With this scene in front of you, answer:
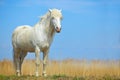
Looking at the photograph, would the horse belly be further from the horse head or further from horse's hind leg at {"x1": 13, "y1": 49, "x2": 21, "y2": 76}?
the horse head

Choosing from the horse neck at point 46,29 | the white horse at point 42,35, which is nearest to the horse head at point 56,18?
the white horse at point 42,35

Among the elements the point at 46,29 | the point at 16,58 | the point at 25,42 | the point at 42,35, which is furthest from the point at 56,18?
the point at 16,58

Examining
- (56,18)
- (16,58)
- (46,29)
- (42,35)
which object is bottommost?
(16,58)

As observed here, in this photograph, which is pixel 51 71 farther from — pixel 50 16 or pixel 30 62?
pixel 50 16

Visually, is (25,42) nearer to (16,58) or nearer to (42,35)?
(42,35)

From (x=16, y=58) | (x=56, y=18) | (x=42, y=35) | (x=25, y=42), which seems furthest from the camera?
(x=16, y=58)

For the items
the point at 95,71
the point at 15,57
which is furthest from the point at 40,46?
the point at 95,71

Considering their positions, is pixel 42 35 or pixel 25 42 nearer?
pixel 42 35

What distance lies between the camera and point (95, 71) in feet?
33.9

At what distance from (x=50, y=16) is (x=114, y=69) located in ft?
8.85

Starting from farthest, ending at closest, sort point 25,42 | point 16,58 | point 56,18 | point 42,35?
point 16,58 < point 25,42 < point 42,35 < point 56,18

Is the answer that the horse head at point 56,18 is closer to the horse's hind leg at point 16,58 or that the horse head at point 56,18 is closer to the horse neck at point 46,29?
the horse neck at point 46,29

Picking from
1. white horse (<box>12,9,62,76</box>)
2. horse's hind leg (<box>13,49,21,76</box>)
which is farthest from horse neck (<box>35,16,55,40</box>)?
horse's hind leg (<box>13,49,21,76</box>)

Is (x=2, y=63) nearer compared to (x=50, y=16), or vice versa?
(x=50, y=16)
